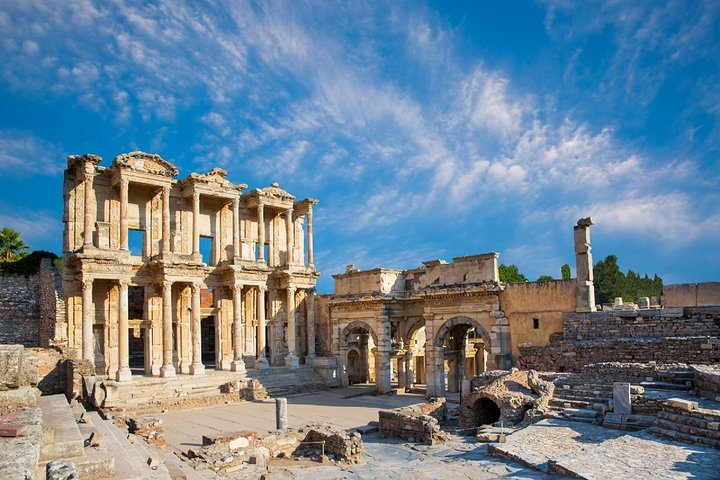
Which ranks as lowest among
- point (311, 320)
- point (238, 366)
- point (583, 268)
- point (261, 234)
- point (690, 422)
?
→ point (690, 422)

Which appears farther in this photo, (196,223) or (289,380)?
(289,380)

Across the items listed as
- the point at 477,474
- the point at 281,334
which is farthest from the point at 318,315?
the point at 477,474

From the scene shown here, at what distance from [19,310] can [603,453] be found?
2572 centimetres

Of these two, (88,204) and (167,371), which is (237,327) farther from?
(88,204)

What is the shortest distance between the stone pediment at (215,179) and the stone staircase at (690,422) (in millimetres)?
21764

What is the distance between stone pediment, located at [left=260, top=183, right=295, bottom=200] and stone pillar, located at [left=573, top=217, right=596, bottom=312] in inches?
638

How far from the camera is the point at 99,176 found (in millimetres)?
25703

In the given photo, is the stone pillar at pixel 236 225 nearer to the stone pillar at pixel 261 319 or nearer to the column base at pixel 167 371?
the stone pillar at pixel 261 319

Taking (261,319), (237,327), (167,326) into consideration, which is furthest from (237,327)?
(167,326)

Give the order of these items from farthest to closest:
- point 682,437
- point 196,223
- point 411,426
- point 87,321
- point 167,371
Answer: point 196,223 → point 167,371 → point 87,321 → point 411,426 → point 682,437

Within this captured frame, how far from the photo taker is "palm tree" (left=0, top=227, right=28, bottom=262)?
32.1 meters

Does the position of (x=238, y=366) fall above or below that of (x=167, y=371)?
below

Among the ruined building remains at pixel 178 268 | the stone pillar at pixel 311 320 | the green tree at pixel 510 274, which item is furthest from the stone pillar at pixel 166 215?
the green tree at pixel 510 274

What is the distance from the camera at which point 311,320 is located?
3078 cm
